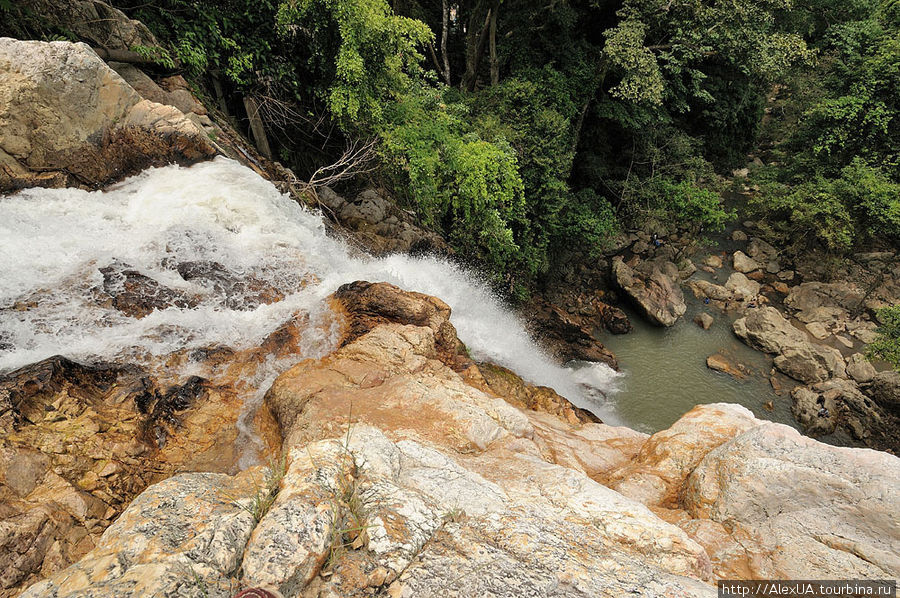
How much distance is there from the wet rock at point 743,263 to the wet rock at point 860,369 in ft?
16.0

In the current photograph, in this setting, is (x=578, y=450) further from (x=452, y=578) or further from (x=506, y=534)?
(x=452, y=578)

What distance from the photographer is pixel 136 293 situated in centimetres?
607

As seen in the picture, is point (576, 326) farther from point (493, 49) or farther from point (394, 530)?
point (394, 530)

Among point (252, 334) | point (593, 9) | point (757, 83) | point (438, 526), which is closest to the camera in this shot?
point (438, 526)

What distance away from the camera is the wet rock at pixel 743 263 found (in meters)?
17.6

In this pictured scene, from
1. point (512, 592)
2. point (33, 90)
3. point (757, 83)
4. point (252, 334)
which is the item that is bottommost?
point (252, 334)

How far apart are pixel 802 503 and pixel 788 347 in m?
12.7

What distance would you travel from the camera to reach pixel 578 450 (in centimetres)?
596

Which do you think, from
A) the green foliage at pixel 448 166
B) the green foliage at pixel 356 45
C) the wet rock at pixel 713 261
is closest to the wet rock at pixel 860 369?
the wet rock at pixel 713 261

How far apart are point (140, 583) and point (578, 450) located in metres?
5.07

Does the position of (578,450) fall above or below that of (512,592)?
below

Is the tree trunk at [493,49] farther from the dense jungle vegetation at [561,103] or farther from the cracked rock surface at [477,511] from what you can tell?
the cracked rock surface at [477,511]

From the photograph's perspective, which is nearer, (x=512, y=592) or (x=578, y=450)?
(x=512, y=592)

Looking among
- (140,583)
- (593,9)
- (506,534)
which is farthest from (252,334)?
(593,9)
